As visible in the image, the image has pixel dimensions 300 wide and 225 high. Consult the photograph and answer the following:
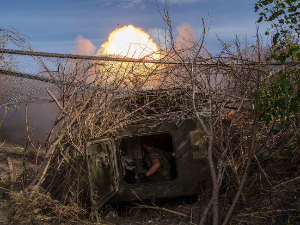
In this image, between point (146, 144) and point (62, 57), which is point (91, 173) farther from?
point (62, 57)

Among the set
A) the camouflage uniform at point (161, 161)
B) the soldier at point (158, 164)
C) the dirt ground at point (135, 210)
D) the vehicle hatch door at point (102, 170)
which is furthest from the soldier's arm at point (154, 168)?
the vehicle hatch door at point (102, 170)

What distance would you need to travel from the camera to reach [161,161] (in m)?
6.74

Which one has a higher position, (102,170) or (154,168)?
(102,170)

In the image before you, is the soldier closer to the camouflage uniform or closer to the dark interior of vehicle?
the camouflage uniform

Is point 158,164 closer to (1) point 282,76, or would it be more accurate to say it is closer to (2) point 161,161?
(2) point 161,161

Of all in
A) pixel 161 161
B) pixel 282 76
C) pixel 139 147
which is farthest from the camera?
pixel 139 147

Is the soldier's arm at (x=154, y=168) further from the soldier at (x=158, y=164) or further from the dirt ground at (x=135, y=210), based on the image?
the dirt ground at (x=135, y=210)

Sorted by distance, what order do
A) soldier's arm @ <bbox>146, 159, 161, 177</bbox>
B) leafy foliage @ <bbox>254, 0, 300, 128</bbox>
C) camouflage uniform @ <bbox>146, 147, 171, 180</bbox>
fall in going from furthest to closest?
camouflage uniform @ <bbox>146, 147, 171, 180</bbox>
soldier's arm @ <bbox>146, 159, 161, 177</bbox>
leafy foliage @ <bbox>254, 0, 300, 128</bbox>

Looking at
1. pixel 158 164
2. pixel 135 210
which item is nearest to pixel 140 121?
pixel 158 164

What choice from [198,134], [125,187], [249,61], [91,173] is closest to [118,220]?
[125,187]

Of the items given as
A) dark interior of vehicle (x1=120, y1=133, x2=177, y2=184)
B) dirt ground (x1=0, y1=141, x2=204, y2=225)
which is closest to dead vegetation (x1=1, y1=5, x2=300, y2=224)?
dirt ground (x1=0, y1=141, x2=204, y2=225)

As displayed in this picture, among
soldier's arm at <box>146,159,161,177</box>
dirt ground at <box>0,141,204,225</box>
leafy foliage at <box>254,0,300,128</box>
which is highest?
leafy foliage at <box>254,0,300,128</box>

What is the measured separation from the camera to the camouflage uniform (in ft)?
21.9

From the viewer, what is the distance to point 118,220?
18.2 ft
